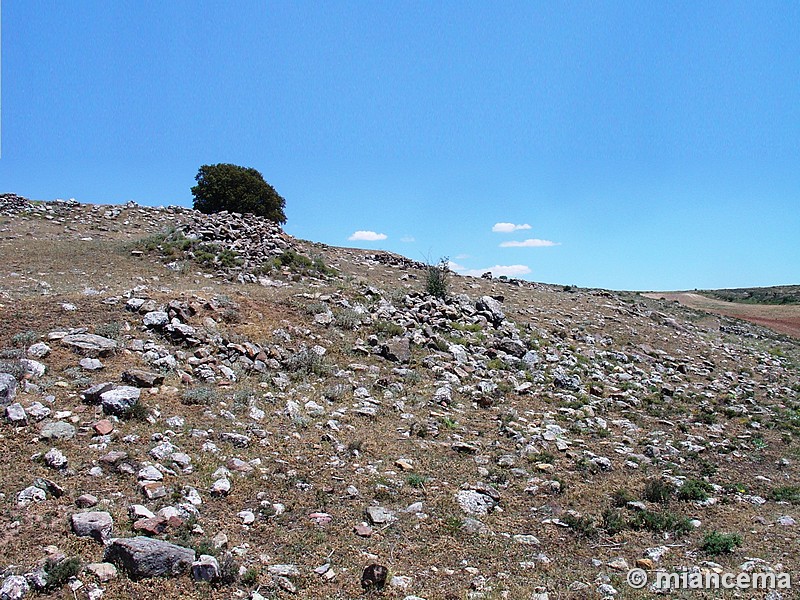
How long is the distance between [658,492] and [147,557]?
5.83 metres

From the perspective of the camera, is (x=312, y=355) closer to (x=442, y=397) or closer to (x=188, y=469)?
(x=442, y=397)

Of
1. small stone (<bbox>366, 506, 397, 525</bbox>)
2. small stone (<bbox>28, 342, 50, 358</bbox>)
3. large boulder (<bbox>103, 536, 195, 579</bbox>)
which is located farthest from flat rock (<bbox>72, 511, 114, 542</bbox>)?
small stone (<bbox>28, 342, 50, 358</bbox>)

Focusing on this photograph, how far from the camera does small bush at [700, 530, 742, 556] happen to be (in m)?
5.12

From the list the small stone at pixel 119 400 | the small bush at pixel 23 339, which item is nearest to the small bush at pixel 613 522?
the small stone at pixel 119 400

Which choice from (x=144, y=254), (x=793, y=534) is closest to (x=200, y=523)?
(x=793, y=534)

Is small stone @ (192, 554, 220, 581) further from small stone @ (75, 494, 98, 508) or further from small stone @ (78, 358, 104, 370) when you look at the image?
small stone @ (78, 358, 104, 370)

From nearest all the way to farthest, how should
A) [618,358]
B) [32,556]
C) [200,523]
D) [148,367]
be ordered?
[32,556]
[200,523]
[148,367]
[618,358]

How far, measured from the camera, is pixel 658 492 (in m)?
6.40

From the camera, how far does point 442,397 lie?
9234 mm

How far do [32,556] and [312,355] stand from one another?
5910mm

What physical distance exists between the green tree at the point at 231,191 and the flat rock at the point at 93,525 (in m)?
25.7

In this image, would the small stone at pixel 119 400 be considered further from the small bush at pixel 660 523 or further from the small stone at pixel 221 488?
the small bush at pixel 660 523

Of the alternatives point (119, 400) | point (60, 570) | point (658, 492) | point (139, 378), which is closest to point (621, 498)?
point (658, 492)

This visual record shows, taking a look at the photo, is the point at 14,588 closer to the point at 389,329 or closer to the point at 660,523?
the point at 660,523
